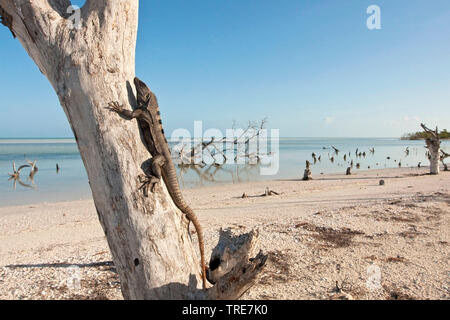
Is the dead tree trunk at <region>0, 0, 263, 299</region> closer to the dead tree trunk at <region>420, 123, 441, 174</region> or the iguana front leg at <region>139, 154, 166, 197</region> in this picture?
the iguana front leg at <region>139, 154, 166, 197</region>

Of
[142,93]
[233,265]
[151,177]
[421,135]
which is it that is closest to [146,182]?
[151,177]

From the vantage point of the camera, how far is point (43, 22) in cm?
242

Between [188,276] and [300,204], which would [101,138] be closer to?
[188,276]

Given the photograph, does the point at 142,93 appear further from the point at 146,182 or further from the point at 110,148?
the point at 146,182

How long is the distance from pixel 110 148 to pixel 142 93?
1.00 m

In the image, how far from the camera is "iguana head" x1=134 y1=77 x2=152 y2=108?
9.60 feet

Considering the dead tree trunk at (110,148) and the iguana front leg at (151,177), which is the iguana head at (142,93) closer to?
the dead tree trunk at (110,148)

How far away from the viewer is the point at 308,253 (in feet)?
17.3

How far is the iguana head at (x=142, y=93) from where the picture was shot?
2.93m

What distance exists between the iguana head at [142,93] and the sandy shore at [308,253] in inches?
111

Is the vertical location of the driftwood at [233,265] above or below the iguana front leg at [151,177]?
below

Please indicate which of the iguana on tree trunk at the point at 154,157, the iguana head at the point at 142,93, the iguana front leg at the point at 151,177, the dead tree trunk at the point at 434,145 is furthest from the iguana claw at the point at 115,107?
the dead tree trunk at the point at 434,145
